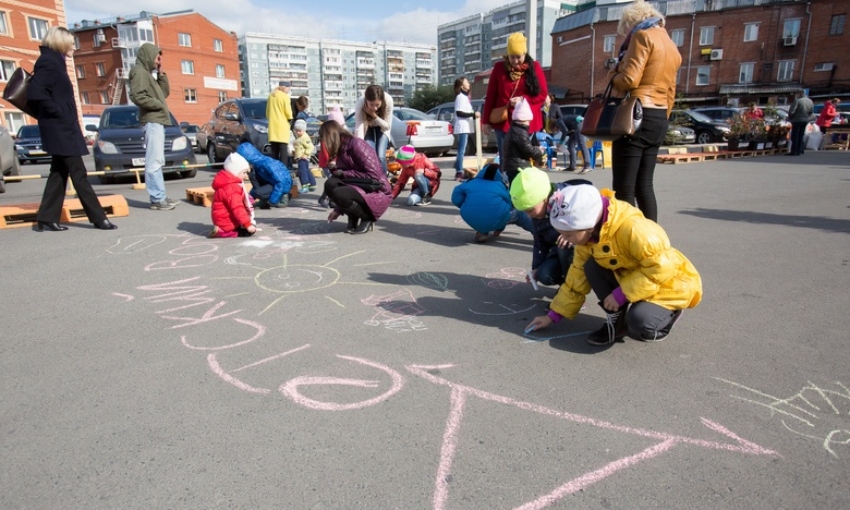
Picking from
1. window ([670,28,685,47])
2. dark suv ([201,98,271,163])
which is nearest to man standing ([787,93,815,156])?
dark suv ([201,98,271,163])

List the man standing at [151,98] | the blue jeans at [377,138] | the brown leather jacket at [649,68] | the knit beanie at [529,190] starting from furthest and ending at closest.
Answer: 1. the blue jeans at [377,138]
2. the man standing at [151,98]
3. the brown leather jacket at [649,68]
4. the knit beanie at [529,190]

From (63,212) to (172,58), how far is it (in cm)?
5704

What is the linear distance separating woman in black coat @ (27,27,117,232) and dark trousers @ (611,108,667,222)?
521 centimetres

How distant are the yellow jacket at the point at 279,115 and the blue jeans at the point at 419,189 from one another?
253cm

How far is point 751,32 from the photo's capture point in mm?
39750

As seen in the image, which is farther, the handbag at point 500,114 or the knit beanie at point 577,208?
the handbag at point 500,114

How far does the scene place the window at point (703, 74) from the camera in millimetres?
41844

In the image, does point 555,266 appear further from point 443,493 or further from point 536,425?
point 443,493

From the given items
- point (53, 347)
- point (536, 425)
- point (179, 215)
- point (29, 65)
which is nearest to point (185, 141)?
point (179, 215)

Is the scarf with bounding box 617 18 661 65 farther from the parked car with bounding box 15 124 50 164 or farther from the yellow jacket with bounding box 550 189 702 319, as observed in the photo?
the parked car with bounding box 15 124 50 164

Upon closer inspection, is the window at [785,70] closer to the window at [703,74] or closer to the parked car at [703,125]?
the window at [703,74]

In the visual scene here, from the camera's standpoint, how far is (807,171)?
1080cm

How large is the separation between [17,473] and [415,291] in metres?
2.47

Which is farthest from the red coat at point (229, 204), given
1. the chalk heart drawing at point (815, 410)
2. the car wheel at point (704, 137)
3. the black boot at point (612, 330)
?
the car wheel at point (704, 137)
